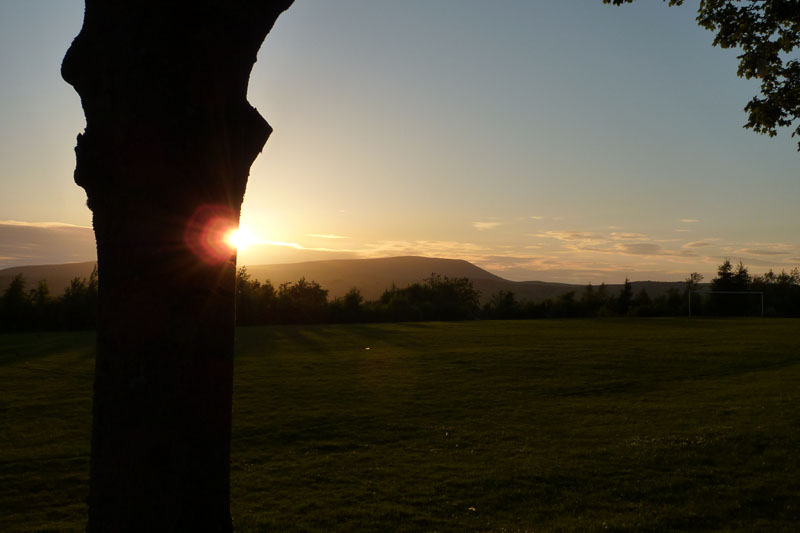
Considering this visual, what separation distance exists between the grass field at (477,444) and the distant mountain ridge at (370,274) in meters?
116

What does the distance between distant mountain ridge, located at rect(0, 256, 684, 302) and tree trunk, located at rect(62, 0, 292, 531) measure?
440 ft

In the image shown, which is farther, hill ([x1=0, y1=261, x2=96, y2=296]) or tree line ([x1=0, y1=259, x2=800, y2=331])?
hill ([x1=0, y1=261, x2=96, y2=296])

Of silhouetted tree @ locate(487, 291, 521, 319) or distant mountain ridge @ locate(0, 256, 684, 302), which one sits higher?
distant mountain ridge @ locate(0, 256, 684, 302)

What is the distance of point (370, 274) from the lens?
16525 cm

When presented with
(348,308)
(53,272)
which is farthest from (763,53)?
(53,272)

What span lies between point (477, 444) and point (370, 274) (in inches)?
6056

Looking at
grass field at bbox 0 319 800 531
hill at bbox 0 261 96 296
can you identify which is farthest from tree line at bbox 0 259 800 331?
hill at bbox 0 261 96 296

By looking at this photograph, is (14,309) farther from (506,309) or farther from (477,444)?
(477,444)

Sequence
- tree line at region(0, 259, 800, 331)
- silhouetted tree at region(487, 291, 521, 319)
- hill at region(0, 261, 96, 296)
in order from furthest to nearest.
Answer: hill at region(0, 261, 96, 296)
silhouetted tree at region(487, 291, 521, 319)
tree line at region(0, 259, 800, 331)

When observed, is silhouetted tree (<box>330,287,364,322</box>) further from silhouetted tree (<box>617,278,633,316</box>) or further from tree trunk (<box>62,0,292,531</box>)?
tree trunk (<box>62,0,292,531</box>)

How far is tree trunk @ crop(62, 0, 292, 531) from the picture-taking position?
2.87 meters

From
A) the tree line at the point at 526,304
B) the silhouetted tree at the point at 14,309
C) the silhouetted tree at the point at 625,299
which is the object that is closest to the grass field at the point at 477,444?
the silhouetted tree at the point at 14,309

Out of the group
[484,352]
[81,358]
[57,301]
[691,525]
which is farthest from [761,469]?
[57,301]

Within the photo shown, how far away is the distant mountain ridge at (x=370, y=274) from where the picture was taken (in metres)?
144
